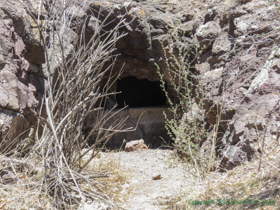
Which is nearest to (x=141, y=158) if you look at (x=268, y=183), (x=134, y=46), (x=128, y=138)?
(x=128, y=138)

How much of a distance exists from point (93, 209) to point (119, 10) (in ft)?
12.0

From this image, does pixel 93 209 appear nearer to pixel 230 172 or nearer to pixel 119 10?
pixel 230 172

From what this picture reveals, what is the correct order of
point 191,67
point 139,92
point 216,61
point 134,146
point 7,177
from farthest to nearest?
point 139,92 < point 134,146 < point 216,61 < point 191,67 < point 7,177

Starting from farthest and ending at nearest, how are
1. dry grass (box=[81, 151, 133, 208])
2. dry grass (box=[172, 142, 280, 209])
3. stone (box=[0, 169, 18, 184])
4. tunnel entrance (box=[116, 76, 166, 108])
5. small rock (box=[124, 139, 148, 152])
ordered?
tunnel entrance (box=[116, 76, 166, 108])
small rock (box=[124, 139, 148, 152])
dry grass (box=[81, 151, 133, 208])
stone (box=[0, 169, 18, 184])
dry grass (box=[172, 142, 280, 209])

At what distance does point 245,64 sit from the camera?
12.9 ft

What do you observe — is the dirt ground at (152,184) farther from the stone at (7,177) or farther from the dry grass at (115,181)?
the stone at (7,177)

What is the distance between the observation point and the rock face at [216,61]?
3.30 meters

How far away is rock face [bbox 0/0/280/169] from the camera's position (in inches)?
130

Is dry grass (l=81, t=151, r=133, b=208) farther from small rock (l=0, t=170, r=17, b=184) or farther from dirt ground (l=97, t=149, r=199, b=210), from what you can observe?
→ small rock (l=0, t=170, r=17, b=184)

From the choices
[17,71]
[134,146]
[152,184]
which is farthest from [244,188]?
[134,146]

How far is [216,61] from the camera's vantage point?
4.69 metres

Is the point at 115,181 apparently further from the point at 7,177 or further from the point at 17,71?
the point at 17,71

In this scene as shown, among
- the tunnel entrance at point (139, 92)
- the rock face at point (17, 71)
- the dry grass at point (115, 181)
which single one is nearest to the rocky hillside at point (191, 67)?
the rock face at point (17, 71)

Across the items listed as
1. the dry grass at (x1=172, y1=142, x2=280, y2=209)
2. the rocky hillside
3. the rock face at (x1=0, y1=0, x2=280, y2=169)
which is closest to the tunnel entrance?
the rock face at (x1=0, y1=0, x2=280, y2=169)
